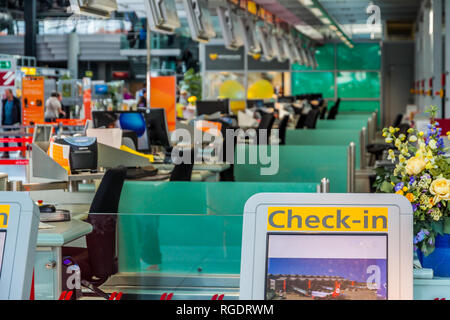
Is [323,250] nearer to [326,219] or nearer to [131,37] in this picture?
[326,219]

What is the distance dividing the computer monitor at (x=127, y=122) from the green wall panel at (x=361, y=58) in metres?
16.4

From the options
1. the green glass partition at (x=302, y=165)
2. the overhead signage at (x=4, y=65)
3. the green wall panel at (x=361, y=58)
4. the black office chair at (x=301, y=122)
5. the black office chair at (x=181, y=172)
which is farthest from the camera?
the green wall panel at (x=361, y=58)

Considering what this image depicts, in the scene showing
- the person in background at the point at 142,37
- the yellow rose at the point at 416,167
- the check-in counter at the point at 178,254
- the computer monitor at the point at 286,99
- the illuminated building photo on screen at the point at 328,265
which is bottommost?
the check-in counter at the point at 178,254

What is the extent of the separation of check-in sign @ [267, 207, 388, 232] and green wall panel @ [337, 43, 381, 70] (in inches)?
Result: 845

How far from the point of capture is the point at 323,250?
5.56 ft

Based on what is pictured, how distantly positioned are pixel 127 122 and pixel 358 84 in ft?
54.1

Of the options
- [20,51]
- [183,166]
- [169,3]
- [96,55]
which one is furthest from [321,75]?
[183,166]

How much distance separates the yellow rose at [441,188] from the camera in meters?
2.10

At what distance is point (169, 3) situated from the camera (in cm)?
728

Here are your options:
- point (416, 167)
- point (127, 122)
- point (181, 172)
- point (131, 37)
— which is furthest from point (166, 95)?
point (131, 37)

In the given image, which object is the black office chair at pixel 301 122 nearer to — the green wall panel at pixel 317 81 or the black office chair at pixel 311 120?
the black office chair at pixel 311 120

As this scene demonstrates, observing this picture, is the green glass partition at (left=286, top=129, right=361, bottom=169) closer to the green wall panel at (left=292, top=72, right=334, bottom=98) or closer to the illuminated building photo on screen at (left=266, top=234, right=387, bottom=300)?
the illuminated building photo on screen at (left=266, top=234, right=387, bottom=300)

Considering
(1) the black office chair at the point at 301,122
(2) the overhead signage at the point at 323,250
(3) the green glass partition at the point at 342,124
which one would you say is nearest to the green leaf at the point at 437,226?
(2) the overhead signage at the point at 323,250
